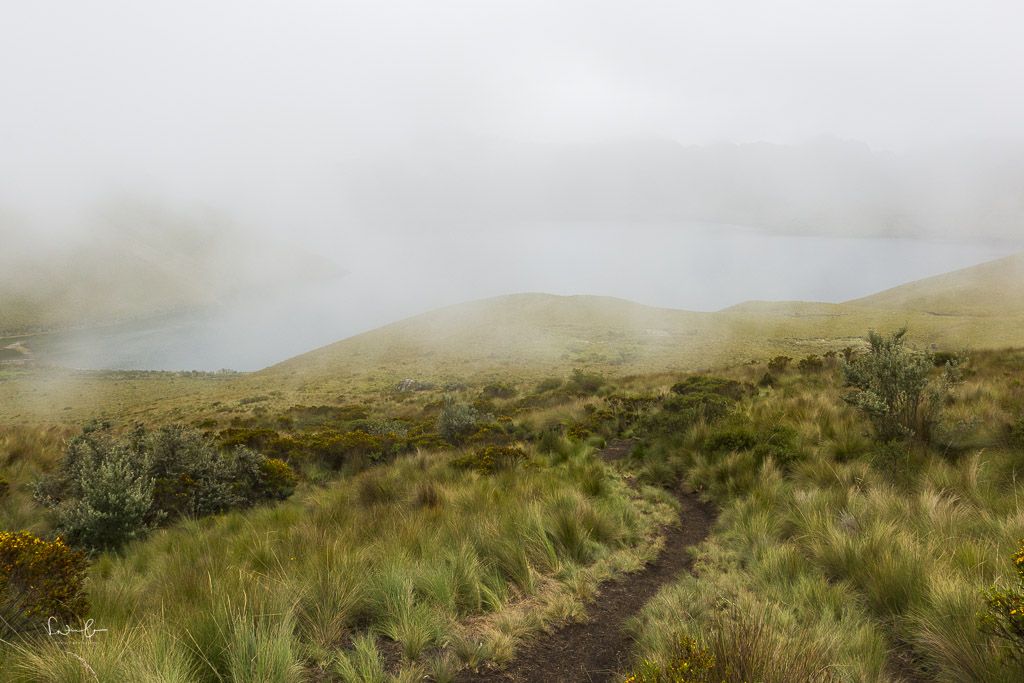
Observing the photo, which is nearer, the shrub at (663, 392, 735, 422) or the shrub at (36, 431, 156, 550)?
the shrub at (36, 431, 156, 550)

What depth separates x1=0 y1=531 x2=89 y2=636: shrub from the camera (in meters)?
3.04

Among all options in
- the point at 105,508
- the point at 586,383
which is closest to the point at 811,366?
the point at 586,383

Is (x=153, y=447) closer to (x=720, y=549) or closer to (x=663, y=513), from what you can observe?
(x=663, y=513)

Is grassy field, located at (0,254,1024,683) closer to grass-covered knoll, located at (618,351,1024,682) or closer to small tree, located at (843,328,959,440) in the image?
grass-covered knoll, located at (618,351,1024,682)

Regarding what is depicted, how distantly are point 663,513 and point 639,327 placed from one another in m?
65.1

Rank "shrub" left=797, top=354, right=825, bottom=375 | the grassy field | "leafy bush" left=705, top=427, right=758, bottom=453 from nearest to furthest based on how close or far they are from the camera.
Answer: the grassy field → "leafy bush" left=705, top=427, right=758, bottom=453 → "shrub" left=797, top=354, right=825, bottom=375

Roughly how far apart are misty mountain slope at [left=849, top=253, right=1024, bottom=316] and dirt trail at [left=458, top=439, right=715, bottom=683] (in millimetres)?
81695

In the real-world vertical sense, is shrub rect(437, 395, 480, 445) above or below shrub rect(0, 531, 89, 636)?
below

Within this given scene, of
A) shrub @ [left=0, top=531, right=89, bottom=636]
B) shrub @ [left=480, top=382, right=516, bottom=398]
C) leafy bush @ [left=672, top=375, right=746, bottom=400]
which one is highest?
shrub @ [left=0, top=531, right=89, bottom=636]

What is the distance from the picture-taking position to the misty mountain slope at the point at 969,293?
6656cm

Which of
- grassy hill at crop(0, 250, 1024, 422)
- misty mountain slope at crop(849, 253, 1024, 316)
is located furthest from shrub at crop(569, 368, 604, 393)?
misty mountain slope at crop(849, 253, 1024, 316)

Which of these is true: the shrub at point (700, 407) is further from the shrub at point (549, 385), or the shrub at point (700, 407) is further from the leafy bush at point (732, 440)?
the shrub at point (549, 385)

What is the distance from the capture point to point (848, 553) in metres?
4.20

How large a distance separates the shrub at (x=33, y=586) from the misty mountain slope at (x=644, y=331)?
132ft
